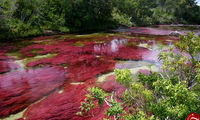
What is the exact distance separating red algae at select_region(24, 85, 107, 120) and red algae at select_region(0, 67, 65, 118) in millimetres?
390

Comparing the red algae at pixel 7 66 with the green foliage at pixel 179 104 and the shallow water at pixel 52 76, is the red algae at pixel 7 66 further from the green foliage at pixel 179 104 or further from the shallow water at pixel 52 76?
the green foliage at pixel 179 104

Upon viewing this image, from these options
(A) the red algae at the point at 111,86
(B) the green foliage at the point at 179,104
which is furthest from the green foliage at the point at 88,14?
(B) the green foliage at the point at 179,104

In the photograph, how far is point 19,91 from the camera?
4930 millimetres

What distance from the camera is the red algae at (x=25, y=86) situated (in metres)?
4.22

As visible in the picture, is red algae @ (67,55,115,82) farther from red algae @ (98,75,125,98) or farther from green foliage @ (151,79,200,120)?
green foliage @ (151,79,200,120)

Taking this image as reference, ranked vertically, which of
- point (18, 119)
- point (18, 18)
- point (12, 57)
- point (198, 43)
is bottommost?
point (18, 119)

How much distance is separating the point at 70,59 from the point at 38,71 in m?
2.09

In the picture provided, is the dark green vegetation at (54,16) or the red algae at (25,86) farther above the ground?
the dark green vegetation at (54,16)

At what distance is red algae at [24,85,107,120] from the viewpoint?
367 cm

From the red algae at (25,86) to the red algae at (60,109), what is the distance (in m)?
0.39

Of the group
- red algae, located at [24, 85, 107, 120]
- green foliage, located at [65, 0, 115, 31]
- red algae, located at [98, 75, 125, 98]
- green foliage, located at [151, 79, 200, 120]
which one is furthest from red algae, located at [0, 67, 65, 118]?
green foliage, located at [65, 0, 115, 31]

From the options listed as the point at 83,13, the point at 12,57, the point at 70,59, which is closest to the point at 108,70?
the point at 70,59

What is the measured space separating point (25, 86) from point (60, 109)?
6.90ft

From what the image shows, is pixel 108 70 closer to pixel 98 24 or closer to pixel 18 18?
pixel 18 18
